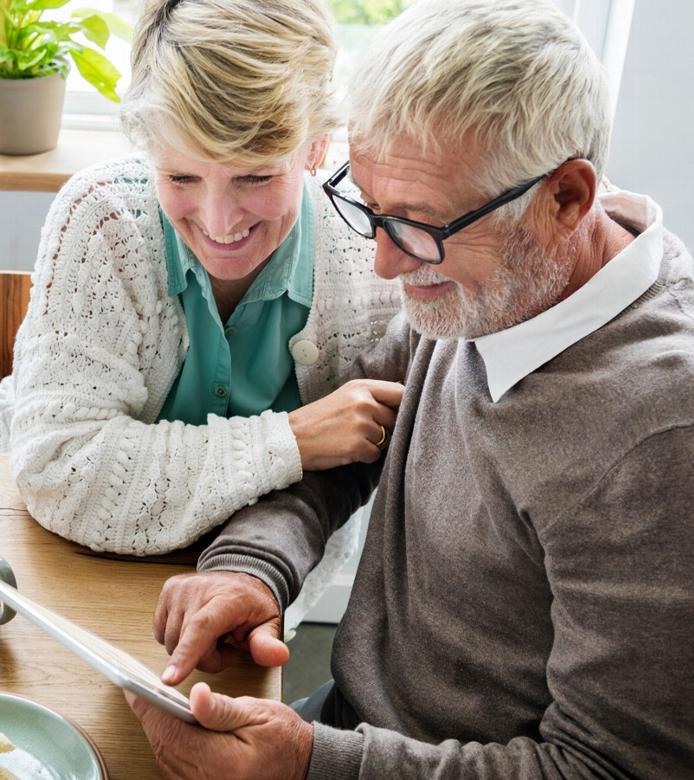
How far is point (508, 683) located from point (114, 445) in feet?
1.83

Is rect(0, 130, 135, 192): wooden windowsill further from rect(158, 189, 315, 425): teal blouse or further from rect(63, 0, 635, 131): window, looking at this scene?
rect(158, 189, 315, 425): teal blouse

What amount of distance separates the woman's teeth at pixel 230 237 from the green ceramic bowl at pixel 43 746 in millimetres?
610

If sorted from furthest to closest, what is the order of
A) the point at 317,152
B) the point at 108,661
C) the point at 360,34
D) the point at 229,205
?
the point at 360,34, the point at 317,152, the point at 229,205, the point at 108,661

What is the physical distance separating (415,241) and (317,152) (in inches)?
15.1

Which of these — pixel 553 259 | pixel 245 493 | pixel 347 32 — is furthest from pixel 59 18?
pixel 553 259

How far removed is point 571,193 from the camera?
3.32 feet

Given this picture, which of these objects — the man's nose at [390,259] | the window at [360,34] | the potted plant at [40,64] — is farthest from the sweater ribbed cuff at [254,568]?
the potted plant at [40,64]

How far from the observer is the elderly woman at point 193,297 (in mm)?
1188

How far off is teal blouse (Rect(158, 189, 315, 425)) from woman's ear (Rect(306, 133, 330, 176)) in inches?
3.2

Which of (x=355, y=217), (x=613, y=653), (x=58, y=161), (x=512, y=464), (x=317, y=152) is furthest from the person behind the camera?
(x=58, y=161)

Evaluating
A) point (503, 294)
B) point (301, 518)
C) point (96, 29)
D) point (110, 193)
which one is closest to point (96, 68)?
point (96, 29)

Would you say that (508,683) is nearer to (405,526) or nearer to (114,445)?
(405,526)

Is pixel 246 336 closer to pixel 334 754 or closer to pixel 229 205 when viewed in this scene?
pixel 229 205

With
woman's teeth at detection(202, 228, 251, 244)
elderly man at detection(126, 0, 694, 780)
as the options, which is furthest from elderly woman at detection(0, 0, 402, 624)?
elderly man at detection(126, 0, 694, 780)
